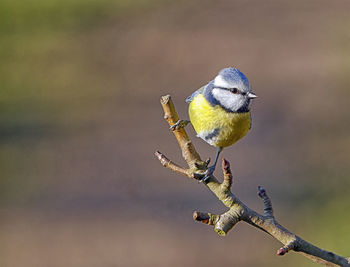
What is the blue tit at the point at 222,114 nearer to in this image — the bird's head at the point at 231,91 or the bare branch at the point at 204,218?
the bird's head at the point at 231,91

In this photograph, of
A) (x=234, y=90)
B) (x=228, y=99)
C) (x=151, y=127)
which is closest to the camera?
(x=234, y=90)

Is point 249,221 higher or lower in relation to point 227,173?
lower

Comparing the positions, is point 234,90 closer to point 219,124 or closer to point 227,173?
point 219,124

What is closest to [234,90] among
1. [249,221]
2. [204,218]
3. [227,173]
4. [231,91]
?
[231,91]

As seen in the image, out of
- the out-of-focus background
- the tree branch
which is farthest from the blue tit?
the out-of-focus background

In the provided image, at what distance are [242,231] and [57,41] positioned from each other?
19.4ft

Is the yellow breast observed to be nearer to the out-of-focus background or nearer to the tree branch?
the tree branch

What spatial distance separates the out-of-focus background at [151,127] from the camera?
6.34m

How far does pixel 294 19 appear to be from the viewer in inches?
462

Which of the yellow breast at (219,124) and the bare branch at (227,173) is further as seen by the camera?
the yellow breast at (219,124)

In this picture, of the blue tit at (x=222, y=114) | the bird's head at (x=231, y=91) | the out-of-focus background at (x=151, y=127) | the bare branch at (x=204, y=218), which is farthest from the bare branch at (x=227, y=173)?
the out-of-focus background at (x=151, y=127)

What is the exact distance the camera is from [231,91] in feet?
8.72

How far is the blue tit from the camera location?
2.71 m

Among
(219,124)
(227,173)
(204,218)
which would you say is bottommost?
(204,218)
